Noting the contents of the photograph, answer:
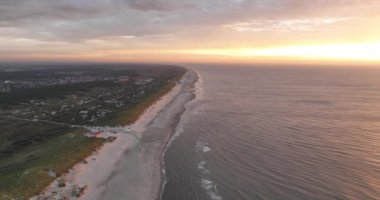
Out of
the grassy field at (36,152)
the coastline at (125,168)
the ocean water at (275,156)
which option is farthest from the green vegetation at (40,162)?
the ocean water at (275,156)

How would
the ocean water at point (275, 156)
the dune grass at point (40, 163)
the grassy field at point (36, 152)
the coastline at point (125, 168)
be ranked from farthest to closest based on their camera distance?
the ocean water at point (275, 156) < the coastline at point (125, 168) < the grassy field at point (36, 152) < the dune grass at point (40, 163)

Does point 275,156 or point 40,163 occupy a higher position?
point 40,163

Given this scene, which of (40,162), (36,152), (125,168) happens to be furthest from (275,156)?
(36,152)

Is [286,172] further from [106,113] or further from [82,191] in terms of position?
[106,113]

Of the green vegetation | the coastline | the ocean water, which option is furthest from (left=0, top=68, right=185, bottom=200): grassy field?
the ocean water

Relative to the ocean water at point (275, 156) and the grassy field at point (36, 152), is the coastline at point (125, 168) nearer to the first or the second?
the grassy field at point (36, 152)

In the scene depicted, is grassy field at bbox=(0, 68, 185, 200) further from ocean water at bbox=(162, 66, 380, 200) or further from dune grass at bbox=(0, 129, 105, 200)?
ocean water at bbox=(162, 66, 380, 200)

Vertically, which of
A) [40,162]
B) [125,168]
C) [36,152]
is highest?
[40,162]

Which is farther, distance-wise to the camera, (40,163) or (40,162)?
(40,162)

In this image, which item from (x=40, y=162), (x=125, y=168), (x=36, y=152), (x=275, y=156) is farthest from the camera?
(x=36, y=152)

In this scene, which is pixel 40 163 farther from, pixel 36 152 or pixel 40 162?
pixel 36 152
